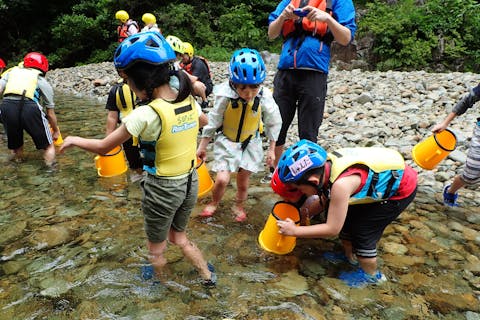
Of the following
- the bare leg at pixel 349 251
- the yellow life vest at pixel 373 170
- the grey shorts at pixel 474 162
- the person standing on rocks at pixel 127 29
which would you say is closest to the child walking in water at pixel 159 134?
the yellow life vest at pixel 373 170

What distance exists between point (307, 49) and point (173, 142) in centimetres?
194

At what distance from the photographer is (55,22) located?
2123 centimetres

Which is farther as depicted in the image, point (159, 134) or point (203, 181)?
point (203, 181)

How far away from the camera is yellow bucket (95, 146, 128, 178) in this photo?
488 centimetres

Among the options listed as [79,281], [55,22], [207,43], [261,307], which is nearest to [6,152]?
[79,281]

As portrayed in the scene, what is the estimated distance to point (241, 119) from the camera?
3625 mm

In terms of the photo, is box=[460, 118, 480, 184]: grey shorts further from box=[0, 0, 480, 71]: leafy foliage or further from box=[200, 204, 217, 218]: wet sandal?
box=[0, 0, 480, 71]: leafy foliage

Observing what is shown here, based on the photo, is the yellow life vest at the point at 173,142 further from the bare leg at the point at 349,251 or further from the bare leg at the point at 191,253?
the bare leg at the point at 349,251

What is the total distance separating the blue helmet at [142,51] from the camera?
2.26 metres

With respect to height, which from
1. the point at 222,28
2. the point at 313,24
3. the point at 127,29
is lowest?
the point at 313,24

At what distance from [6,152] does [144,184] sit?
466cm

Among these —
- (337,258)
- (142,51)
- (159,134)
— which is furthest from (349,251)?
(142,51)

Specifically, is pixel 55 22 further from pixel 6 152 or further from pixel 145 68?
pixel 145 68

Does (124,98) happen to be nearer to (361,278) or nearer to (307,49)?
(307,49)
